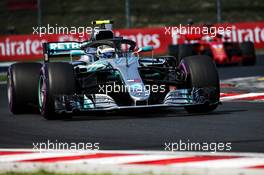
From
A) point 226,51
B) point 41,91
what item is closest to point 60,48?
point 41,91

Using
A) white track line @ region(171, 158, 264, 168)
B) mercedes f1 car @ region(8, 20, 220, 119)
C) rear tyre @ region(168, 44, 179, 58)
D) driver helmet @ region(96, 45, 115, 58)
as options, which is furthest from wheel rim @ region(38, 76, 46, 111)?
rear tyre @ region(168, 44, 179, 58)

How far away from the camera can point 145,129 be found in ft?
35.2

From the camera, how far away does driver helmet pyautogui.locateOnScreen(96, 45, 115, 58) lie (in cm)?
1345

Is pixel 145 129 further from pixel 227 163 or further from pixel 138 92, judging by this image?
pixel 227 163

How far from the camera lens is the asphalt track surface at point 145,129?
31.1ft

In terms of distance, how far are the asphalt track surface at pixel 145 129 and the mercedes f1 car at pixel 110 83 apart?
208mm

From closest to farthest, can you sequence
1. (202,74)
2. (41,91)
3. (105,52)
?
(202,74) → (41,91) → (105,52)

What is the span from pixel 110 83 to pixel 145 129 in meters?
1.74

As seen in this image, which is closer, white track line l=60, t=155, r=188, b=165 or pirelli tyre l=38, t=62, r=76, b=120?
white track line l=60, t=155, r=188, b=165

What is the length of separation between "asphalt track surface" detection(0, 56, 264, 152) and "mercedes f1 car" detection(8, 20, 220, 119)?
21cm

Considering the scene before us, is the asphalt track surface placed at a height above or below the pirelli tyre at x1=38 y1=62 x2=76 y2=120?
below

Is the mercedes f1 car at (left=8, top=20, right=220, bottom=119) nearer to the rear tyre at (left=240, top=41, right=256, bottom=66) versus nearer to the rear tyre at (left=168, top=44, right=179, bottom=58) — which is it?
the rear tyre at (left=168, top=44, right=179, bottom=58)

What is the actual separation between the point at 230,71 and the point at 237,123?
1215 centimetres

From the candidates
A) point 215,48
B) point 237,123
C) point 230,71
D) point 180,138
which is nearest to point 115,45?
point 237,123
